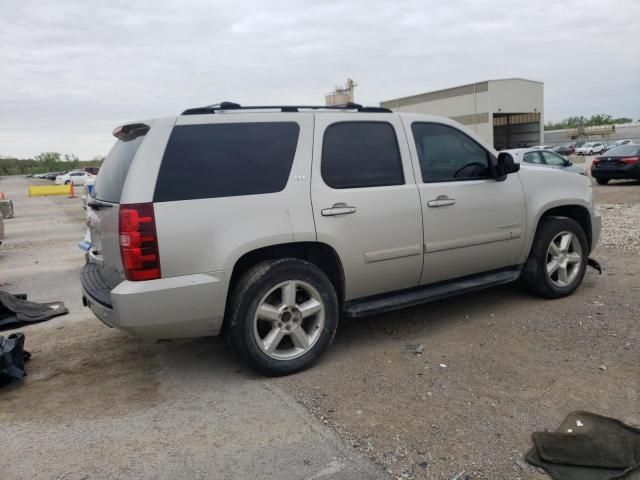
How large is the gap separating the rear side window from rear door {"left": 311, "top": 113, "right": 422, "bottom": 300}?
0.28 metres

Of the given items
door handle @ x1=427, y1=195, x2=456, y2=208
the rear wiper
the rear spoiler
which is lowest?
door handle @ x1=427, y1=195, x2=456, y2=208

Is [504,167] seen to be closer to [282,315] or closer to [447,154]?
[447,154]

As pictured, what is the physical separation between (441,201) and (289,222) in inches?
57.5

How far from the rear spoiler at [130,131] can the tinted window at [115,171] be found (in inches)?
1.3

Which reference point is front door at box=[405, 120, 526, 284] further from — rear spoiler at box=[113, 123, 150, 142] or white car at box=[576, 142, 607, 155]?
white car at box=[576, 142, 607, 155]

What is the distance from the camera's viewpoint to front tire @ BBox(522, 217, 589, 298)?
5.41 m

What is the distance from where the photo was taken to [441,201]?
15.2 ft

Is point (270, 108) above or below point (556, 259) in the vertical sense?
above

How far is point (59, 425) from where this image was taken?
344cm

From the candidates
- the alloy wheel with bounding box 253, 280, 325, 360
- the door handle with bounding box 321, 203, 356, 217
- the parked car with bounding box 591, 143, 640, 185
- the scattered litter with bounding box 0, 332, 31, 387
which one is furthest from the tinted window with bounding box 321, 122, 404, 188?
the parked car with bounding box 591, 143, 640, 185

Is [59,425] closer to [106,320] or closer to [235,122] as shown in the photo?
[106,320]

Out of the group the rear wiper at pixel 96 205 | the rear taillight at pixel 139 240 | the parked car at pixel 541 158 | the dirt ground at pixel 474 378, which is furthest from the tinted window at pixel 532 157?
the rear taillight at pixel 139 240

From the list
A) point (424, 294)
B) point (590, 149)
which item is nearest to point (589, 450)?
point (424, 294)

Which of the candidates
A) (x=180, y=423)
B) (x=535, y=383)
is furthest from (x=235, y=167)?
(x=535, y=383)
